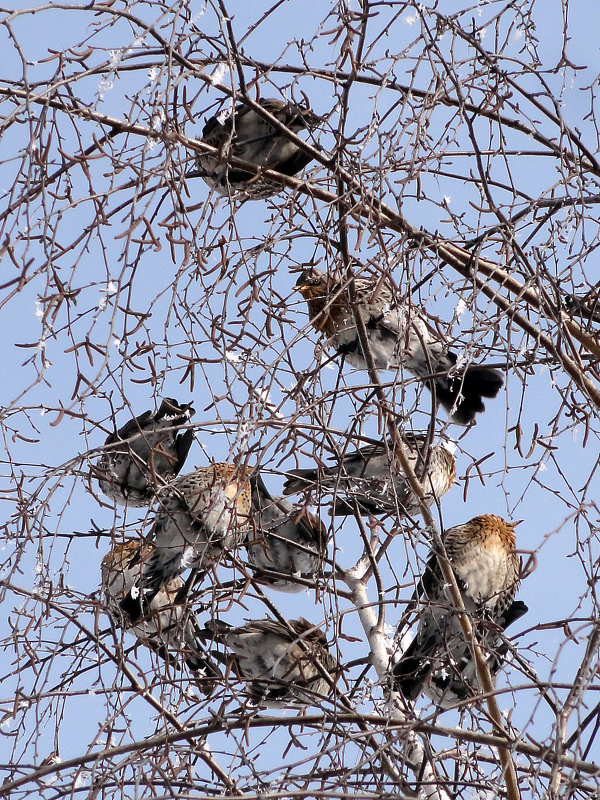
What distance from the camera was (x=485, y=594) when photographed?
189 inches

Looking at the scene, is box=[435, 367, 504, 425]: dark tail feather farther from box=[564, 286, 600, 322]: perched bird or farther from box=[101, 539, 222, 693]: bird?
box=[101, 539, 222, 693]: bird

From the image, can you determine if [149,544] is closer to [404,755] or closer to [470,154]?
[404,755]

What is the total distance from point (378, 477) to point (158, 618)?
4.38ft

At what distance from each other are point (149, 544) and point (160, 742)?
601 mm

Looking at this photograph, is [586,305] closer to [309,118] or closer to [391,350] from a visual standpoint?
[309,118]

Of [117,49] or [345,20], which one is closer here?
[117,49]

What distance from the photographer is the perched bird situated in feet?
10.7

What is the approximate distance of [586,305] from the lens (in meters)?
3.40

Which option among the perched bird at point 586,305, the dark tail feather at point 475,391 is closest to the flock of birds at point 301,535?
the dark tail feather at point 475,391

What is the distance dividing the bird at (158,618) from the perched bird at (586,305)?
4.88 ft

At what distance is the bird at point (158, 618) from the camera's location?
10.4 feet

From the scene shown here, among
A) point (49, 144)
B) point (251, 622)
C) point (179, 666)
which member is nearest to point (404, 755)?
point (179, 666)

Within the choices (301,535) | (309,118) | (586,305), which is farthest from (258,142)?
(301,535)

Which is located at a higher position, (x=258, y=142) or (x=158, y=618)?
(x=258, y=142)
